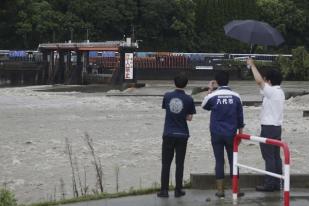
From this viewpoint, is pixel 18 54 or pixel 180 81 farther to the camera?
pixel 18 54

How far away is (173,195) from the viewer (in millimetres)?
8906

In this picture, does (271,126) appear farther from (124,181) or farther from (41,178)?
(41,178)

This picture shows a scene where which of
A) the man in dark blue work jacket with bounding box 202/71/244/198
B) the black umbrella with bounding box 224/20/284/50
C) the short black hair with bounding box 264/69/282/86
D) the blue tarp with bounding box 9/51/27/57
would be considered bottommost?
the man in dark blue work jacket with bounding box 202/71/244/198

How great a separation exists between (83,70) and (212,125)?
45683 mm

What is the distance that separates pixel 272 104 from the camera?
8.87m

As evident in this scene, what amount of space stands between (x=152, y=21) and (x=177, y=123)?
70.6 metres

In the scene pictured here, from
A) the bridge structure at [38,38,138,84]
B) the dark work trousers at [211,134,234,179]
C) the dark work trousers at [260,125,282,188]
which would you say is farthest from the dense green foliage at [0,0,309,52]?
the dark work trousers at [211,134,234,179]

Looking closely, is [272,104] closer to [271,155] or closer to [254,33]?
[271,155]

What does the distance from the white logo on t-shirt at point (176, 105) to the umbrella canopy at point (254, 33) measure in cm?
120

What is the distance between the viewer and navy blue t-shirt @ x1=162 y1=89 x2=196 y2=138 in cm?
859

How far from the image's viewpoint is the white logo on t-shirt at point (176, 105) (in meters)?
8.57

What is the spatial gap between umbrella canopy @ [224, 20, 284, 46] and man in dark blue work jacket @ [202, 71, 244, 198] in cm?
61

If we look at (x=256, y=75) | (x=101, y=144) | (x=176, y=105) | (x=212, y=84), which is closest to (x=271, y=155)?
(x=256, y=75)

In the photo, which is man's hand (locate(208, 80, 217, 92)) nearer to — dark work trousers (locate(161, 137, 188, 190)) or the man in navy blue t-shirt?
the man in navy blue t-shirt
